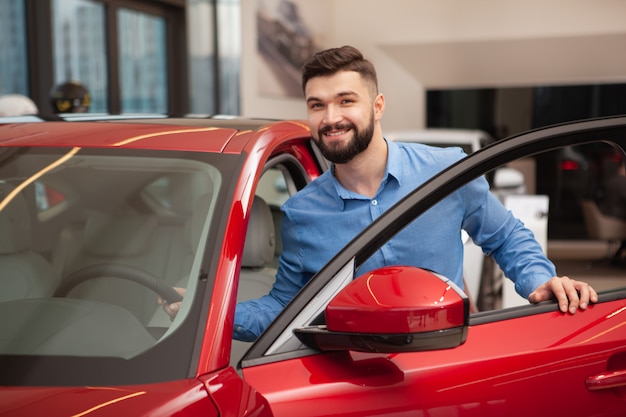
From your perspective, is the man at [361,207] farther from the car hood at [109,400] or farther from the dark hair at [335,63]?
the car hood at [109,400]

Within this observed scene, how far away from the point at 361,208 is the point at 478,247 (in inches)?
102

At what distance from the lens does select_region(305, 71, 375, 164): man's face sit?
186cm

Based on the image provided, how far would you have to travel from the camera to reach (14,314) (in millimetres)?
1441

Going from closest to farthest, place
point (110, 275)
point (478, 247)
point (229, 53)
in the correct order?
1. point (110, 275)
2. point (478, 247)
3. point (229, 53)

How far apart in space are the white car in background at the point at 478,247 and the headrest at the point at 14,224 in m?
2.47

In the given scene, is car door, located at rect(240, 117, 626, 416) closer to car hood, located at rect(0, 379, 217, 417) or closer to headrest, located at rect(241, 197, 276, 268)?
car hood, located at rect(0, 379, 217, 417)

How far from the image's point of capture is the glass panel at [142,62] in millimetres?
7602

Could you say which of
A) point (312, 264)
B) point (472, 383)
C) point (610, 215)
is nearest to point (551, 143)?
point (472, 383)

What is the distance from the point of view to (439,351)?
1.42 metres

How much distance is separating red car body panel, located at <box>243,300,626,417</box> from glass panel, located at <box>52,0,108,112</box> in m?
5.47

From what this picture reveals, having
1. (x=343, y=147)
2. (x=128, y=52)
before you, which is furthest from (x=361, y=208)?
(x=128, y=52)

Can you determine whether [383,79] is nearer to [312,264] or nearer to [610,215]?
[610,215]

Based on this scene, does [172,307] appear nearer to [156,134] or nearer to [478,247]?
[156,134]

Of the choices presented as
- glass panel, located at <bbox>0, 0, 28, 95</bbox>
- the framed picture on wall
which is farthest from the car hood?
the framed picture on wall
